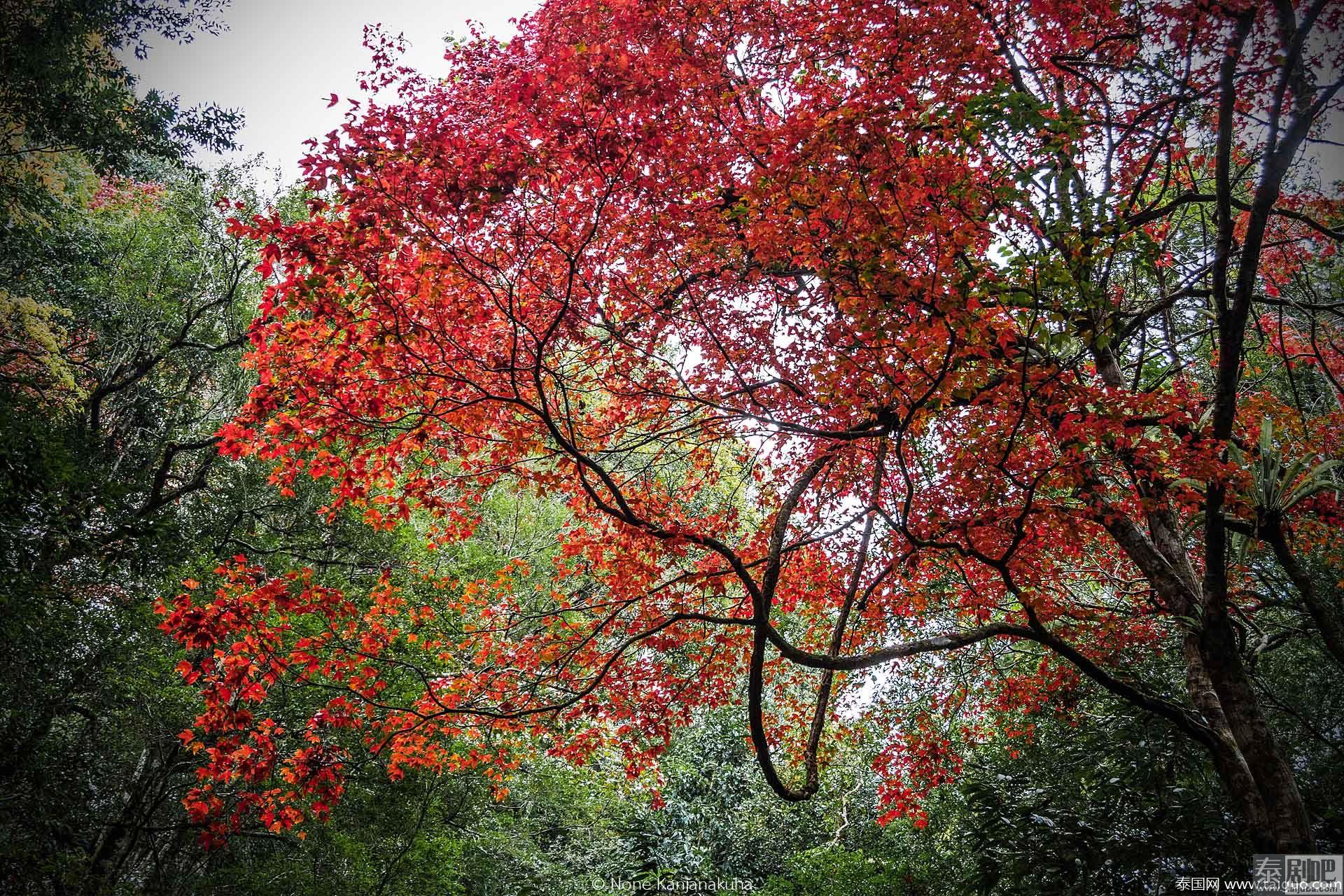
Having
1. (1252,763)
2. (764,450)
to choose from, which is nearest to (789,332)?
(764,450)

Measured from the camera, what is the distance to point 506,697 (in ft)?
16.6

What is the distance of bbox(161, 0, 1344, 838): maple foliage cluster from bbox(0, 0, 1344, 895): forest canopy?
0.15ft

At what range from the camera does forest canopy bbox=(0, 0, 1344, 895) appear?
369cm

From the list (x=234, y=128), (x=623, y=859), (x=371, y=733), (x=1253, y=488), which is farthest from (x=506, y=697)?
(x=234, y=128)

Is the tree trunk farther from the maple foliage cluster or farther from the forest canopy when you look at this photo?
the maple foliage cluster

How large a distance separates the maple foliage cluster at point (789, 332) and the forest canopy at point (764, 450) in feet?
0.15

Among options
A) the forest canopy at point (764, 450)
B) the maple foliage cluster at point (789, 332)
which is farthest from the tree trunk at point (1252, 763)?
the maple foliage cluster at point (789, 332)

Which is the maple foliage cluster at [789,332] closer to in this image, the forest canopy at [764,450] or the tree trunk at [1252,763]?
the forest canopy at [764,450]

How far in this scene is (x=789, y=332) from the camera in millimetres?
5551

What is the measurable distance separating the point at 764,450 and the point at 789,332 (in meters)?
1.48

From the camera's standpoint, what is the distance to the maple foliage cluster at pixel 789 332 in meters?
3.63

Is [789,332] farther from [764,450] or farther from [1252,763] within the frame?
[1252,763]

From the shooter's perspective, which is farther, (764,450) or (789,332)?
(764,450)

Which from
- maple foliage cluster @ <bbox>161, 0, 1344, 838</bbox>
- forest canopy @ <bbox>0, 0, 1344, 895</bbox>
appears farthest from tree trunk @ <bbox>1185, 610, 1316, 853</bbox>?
maple foliage cluster @ <bbox>161, 0, 1344, 838</bbox>
